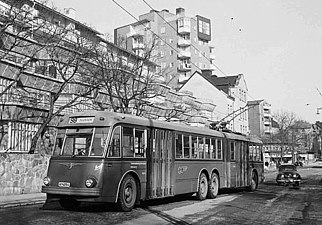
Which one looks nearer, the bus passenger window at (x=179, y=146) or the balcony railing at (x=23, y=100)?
the bus passenger window at (x=179, y=146)

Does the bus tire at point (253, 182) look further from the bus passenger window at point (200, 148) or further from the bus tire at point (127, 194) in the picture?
the bus tire at point (127, 194)

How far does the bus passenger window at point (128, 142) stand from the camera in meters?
13.3

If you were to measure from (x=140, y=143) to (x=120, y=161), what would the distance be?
1.30 m

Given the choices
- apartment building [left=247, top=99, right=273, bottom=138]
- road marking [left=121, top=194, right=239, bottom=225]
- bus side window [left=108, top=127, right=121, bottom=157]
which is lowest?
road marking [left=121, top=194, right=239, bottom=225]

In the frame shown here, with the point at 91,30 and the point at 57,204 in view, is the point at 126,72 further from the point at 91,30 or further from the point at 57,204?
the point at 57,204

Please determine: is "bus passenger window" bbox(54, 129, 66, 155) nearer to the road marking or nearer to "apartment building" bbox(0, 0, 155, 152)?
the road marking

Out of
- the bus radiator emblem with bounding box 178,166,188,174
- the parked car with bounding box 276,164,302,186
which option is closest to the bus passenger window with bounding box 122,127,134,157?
the bus radiator emblem with bounding box 178,166,188,174

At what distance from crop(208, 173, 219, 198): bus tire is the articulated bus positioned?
768mm

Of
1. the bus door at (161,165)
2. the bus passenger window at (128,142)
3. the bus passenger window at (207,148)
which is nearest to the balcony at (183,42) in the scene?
the bus passenger window at (207,148)

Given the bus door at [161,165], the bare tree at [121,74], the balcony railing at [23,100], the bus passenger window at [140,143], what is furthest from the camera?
the bare tree at [121,74]

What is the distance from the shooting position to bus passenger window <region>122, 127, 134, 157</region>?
13312 millimetres

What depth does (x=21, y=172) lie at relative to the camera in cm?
1933

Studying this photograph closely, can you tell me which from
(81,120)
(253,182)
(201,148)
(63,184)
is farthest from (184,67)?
(63,184)

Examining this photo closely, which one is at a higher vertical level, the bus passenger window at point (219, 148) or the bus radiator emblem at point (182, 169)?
the bus passenger window at point (219, 148)
